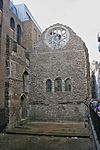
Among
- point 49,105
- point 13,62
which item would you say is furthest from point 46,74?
point 13,62

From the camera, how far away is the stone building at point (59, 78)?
16.3 meters

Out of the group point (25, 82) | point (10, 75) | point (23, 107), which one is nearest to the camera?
point (10, 75)

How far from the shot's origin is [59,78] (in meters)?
17.1

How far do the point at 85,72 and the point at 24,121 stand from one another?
23.2ft

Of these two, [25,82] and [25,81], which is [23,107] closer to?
[25,82]

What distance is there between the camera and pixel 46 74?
17.3 m

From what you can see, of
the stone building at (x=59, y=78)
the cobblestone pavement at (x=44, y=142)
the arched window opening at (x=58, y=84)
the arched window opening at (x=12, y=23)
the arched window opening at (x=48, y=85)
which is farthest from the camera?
the arched window opening at (x=12, y=23)

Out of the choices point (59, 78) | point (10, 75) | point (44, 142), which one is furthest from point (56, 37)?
point (44, 142)

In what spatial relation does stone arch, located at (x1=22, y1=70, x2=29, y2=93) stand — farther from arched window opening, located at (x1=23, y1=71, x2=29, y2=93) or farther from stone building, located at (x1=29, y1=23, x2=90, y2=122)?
stone building, located at (x1=29, y1=23, x2=90, y2=122)

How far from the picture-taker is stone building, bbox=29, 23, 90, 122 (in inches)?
642

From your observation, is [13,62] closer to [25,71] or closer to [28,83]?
[25,71]

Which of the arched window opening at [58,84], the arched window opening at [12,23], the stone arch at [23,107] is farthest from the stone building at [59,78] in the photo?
the arched window opening at [12,23]

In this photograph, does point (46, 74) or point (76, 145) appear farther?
point (46, 74)

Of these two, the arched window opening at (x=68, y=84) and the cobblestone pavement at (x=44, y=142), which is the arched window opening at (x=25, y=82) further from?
the cobblestone pavement at (x=44, y=142)
